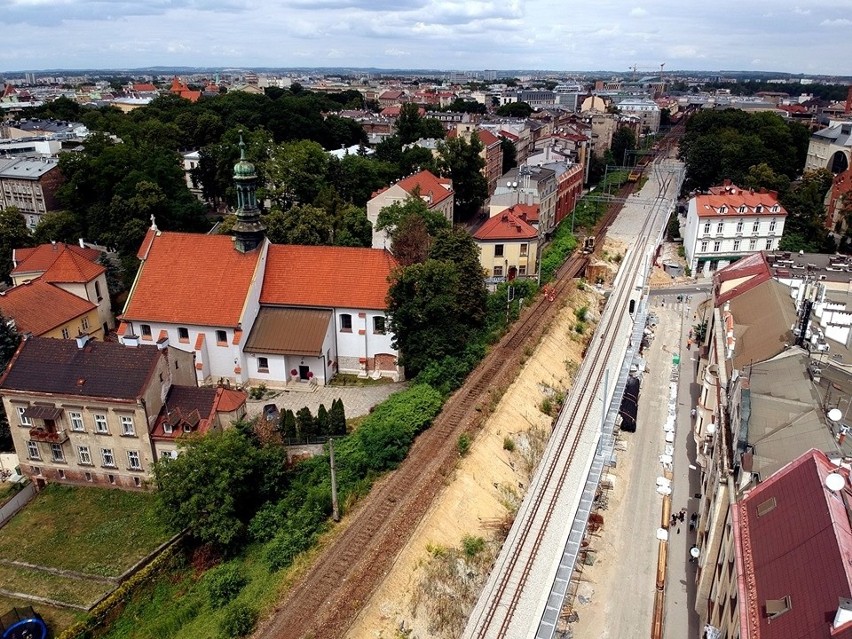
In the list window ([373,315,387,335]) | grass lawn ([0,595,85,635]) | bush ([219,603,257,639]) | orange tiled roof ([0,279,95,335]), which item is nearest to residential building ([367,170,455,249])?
window ([373,315,387,335])

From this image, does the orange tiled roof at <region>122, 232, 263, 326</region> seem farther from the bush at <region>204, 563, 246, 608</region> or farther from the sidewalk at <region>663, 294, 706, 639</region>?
the sidewalk at <region>663, 294, 706, 639</region>

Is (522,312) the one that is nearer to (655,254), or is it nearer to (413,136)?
(655,254)

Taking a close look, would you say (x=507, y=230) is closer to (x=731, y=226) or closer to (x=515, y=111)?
(x=731, y=226)

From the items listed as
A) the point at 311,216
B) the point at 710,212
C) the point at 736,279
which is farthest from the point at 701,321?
the point at 311,216

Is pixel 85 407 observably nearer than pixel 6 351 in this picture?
Yes

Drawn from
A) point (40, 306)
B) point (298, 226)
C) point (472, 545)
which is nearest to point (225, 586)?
point (472, 545)

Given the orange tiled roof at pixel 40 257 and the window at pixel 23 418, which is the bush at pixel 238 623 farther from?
the orange tiled roof at pixel 40 257

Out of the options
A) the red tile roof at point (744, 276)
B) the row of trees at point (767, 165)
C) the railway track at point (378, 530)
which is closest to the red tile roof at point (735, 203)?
the row of trees at point (767, 165)
